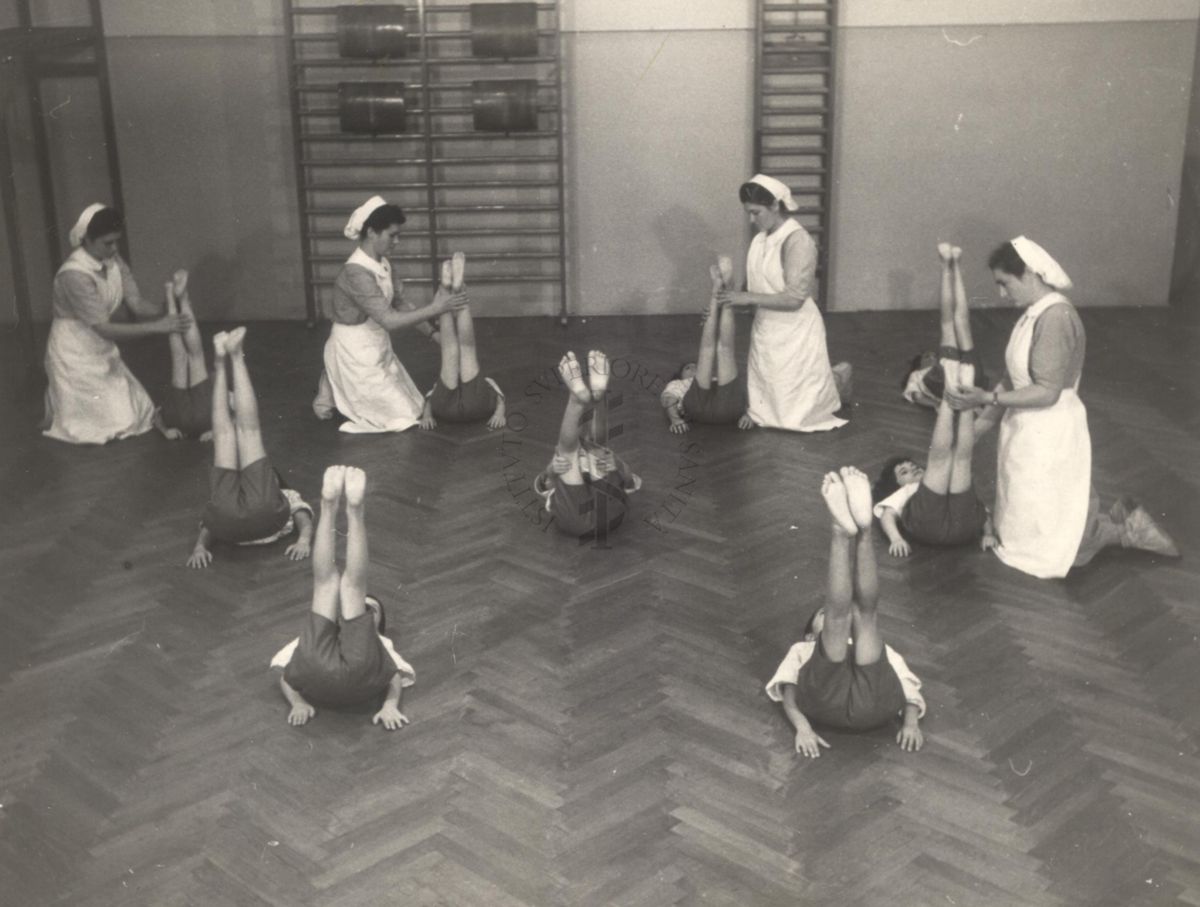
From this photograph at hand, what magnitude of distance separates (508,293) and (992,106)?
309 centimetres

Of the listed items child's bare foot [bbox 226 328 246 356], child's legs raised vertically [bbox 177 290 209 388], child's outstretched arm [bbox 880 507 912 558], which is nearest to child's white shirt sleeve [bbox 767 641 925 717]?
child's outstretched arm [bbox 880 507 912 558]

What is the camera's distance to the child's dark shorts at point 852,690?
12.6 ft

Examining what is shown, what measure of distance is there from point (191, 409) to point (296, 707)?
8.52 feet

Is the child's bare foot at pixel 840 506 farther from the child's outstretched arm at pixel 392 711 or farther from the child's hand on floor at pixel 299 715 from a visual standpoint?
the child's hand on floor at pixel 299 715

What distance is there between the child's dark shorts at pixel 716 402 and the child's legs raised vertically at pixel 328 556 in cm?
270

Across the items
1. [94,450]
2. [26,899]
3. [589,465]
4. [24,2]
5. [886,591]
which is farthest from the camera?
[24,2]

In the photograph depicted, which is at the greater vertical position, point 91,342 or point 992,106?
point 992,106

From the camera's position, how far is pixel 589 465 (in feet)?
17.0

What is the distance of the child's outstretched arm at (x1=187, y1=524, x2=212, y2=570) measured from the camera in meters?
5.08

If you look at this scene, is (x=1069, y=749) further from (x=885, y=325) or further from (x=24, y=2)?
(x=24, y=2)

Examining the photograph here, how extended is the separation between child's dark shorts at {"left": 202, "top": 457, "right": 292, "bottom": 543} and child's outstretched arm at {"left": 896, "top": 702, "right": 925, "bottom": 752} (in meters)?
2.45

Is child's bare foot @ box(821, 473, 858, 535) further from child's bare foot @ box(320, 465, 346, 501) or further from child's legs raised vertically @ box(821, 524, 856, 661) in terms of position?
child's bare foot @ box(320, 465, 346, 501)

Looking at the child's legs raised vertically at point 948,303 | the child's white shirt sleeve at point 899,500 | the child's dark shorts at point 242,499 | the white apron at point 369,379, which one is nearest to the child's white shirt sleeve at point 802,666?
the child's white shirt sleeve at point 899,500

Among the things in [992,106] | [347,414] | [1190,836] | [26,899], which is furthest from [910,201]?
[26,899]
